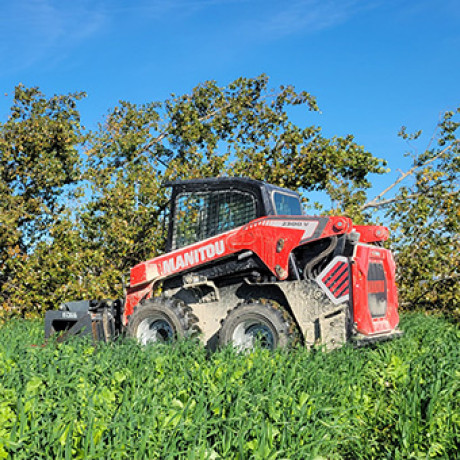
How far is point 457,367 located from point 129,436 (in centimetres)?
384

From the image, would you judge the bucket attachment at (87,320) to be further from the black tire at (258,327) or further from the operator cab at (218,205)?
the black tire at (258,327)

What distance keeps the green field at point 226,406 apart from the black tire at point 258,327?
1.79 feet

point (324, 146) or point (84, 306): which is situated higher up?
point (324, 146)

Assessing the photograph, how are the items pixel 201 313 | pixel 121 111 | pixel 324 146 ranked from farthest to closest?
pixel 121 111 → pixel 324 146 → pixel 201 313

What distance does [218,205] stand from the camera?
26.7 ft

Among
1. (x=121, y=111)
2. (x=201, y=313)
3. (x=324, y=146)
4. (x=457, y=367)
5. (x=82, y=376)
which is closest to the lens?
(x=82, y=376)

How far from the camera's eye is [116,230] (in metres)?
12.5

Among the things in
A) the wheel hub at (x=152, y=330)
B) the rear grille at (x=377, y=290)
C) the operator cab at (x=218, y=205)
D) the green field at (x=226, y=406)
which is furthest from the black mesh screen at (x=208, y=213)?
the green field at (x=226, y=406)

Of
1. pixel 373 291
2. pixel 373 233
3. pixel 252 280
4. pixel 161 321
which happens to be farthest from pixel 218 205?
pixel 373 291

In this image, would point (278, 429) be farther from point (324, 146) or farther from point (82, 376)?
point (324, 146)

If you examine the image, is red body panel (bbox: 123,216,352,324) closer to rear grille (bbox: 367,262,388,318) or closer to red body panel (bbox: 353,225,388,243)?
rear grille (bbox: 367,262,388,318)

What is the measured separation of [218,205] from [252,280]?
4.28 ft

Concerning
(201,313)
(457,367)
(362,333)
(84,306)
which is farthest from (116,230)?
(457,367)

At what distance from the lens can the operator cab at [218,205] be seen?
25.5 ft
